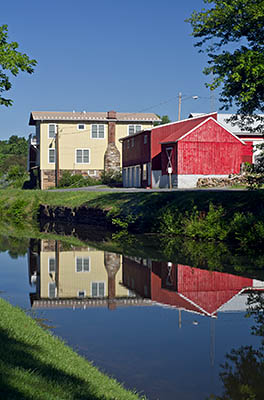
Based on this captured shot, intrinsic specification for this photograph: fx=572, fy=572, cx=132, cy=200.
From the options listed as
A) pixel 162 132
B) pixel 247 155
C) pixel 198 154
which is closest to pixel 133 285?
pixel 198 154

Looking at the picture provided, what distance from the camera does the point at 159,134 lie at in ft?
161

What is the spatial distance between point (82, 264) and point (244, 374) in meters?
11.0

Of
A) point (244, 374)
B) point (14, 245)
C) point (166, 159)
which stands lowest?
point (244, 374)

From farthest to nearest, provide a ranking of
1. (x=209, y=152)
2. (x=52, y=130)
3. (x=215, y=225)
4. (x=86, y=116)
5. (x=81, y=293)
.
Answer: (x=52, y=130) < (x=86, y=116) < (x=209, y=152) < (x=215, y=225) < (x=81, y=293)

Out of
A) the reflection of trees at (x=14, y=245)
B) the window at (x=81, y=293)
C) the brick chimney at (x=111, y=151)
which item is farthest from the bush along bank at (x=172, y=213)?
the brick chimney at (x=111, y=151)

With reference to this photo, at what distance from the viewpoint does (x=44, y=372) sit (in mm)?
5652

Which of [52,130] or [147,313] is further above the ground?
[52,130]

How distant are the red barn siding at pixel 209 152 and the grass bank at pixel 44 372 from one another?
3799 centimetres

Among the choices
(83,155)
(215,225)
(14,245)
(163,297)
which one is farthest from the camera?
(83,155)

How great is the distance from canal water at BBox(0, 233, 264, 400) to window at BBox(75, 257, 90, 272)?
3 centimetres

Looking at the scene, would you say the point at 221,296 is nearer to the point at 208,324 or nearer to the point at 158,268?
the point at 208,324

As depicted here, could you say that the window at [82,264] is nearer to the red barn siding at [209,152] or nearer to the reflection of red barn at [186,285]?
the reflection of red barn at [186,285]

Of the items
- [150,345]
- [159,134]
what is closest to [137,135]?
[159,134]

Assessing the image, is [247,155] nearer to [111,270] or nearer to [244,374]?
[111,270]
